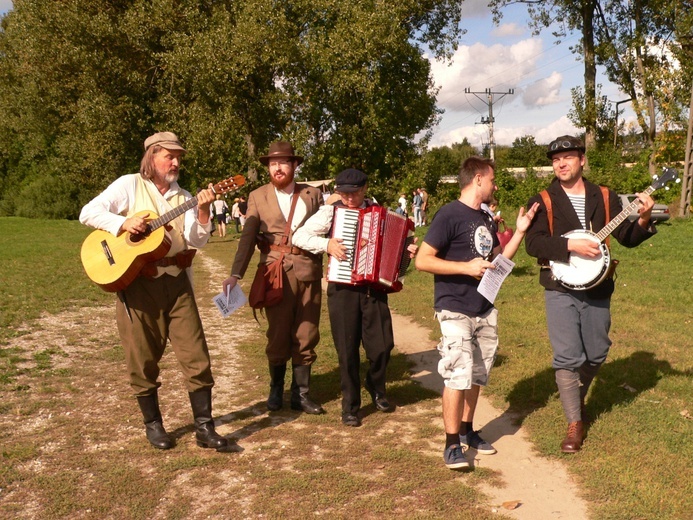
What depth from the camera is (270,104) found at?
26484mm

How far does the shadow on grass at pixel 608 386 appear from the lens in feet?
19.7

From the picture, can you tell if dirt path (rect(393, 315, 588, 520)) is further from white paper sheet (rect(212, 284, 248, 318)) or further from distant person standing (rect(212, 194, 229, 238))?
distant person standing (rect(212, 194, 229, 238))

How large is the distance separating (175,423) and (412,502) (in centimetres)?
245

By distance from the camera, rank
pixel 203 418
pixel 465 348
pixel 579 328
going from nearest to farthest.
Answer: pixel 465 348, pixel 579 328, pixel 203 418

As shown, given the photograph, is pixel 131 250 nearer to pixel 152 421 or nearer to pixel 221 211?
pixel 152 421

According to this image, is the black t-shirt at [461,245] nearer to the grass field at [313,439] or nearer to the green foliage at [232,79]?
the grass field at [313,439]

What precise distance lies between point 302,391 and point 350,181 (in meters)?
1.94

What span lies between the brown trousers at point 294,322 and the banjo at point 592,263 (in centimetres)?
215

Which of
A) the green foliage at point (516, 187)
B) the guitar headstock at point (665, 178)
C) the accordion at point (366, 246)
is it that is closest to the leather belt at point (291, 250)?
the accordion at point (366, 246)

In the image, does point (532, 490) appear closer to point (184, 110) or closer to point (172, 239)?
point (172, 239)

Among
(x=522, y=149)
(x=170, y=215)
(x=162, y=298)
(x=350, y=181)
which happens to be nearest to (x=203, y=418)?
(x=162, y=298)

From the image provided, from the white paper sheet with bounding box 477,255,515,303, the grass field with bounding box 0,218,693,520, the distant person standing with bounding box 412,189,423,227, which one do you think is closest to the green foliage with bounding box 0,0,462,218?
the distant person standing with bounding box 412,189,423,227

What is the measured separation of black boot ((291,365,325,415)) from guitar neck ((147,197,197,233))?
1.88m

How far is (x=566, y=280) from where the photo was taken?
501cm
